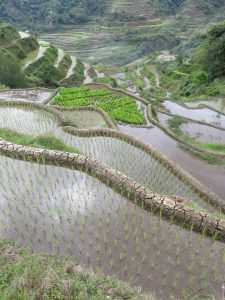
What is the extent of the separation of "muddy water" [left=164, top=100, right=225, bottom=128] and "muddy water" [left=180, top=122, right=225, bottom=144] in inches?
56.7

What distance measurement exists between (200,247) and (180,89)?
2517cm

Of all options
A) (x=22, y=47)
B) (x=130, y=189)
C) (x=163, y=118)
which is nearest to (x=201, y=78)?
(x=163, y=118)

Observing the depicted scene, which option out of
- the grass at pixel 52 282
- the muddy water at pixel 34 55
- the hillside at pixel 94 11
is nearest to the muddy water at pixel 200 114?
the grass at pixel 52 282

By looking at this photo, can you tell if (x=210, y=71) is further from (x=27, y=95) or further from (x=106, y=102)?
(x=27, y=95)

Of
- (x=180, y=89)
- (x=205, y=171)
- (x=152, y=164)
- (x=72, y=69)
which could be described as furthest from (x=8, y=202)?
(x=72, y=69)

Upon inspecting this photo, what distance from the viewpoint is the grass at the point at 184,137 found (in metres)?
11.3

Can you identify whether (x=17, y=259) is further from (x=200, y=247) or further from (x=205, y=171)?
(x=205, y=171)

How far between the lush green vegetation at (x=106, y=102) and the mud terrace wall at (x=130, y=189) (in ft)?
21.0

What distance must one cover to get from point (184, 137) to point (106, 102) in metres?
4.80

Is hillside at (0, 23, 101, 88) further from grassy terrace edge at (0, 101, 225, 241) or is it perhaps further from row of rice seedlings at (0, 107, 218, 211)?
grassy terrace edge at (0, 101, 225, 241)

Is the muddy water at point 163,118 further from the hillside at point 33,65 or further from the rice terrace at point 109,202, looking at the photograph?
the hillside at point 33,65

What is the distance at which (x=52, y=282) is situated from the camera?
3.92 m

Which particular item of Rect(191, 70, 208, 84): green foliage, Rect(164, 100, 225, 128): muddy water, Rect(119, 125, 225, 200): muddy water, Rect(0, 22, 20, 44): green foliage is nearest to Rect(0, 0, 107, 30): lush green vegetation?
Rect(0, 22, 20, 44): green foliage

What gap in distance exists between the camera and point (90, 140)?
413 inches
